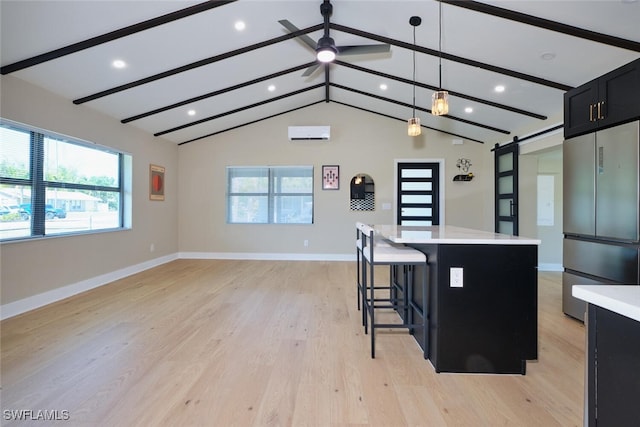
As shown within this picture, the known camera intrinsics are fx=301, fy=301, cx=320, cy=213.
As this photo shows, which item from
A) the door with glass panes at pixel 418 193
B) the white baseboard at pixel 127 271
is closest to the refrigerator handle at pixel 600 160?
the white baseboard at pixel 127 271

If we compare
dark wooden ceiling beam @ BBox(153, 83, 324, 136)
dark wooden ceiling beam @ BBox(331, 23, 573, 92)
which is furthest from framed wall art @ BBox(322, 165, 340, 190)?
dark wooden ceiling beam @ BBox(331, 23, 573, 92)

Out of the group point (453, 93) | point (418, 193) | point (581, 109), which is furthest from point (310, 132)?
A: point (581, 109)

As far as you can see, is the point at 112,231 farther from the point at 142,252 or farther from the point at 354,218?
the point at 354,218

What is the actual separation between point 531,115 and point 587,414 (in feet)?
15.7

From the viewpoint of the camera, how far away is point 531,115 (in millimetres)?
4477

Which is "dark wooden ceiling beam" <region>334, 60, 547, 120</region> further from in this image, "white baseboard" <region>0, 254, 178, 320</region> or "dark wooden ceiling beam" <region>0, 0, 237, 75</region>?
"white baseboard" <region>0, 254, 178, 320</region>

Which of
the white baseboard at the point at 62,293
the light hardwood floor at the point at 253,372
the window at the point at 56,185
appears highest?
the window at the point at 56,185

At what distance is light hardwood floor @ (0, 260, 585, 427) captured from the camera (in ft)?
5.28

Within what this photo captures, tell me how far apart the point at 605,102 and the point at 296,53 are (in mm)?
3363

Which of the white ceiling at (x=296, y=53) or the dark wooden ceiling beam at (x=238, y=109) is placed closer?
the white ceiling at (x=296, y=53)

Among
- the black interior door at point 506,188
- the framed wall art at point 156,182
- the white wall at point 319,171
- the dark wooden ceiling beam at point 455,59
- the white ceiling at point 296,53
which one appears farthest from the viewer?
the white wall at point 319,171

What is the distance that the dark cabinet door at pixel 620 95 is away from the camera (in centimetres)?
237

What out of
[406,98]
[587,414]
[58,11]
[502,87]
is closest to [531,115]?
[502,87]

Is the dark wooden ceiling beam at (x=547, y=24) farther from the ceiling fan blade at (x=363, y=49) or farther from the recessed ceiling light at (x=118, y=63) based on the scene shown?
the recessed ceiling light at (x=118, y=63)
